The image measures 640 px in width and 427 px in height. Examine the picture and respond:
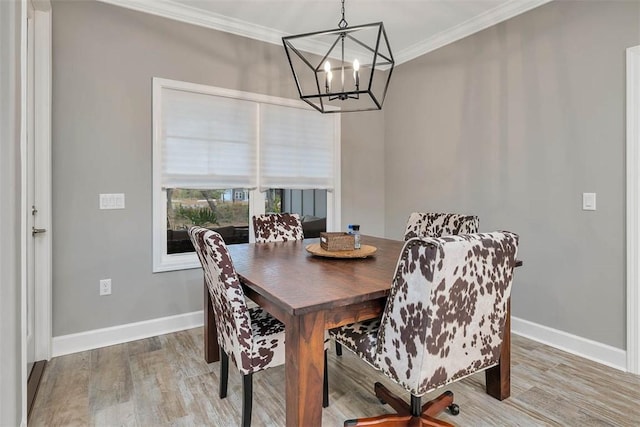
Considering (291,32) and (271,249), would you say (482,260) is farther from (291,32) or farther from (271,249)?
(291,32)

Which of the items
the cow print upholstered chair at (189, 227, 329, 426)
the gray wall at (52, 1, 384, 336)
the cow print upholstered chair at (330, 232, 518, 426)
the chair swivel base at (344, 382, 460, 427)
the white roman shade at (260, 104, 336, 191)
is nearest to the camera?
the cow print upholstered chair at (330, 232, 518, 426)

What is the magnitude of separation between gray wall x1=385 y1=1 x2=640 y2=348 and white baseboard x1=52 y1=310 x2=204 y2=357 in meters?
2.65

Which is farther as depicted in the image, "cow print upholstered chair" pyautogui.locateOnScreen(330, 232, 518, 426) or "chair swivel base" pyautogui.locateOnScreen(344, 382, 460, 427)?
"chair swivel base" pyautogui.locateOnScreen(344, 382, 460, 427)

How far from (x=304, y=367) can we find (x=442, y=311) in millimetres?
552

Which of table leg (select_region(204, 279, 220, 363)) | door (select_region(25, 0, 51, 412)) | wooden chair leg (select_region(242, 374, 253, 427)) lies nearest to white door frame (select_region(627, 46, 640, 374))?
wooden chair leg (select_region(242, 374, 253, 427))

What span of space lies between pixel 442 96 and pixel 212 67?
224 cm

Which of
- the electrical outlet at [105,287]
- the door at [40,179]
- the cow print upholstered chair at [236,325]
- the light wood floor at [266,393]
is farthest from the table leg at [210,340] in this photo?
the door at [40,179]

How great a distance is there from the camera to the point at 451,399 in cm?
179

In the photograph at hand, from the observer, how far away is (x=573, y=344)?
2.53 meters

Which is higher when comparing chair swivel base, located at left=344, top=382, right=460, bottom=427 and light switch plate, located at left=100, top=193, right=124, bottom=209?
light switch plate, located at left=100, top=193, right=124, bottom=209

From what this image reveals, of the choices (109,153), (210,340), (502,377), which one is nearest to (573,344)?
(502,377)

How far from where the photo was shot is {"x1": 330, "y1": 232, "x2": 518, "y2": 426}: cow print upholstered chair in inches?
47.9

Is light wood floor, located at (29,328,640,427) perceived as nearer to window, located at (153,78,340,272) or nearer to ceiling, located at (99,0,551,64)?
window, located at (153,78,340,272)

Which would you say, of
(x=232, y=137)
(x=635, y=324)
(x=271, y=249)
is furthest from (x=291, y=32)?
(x=635, y=324)
